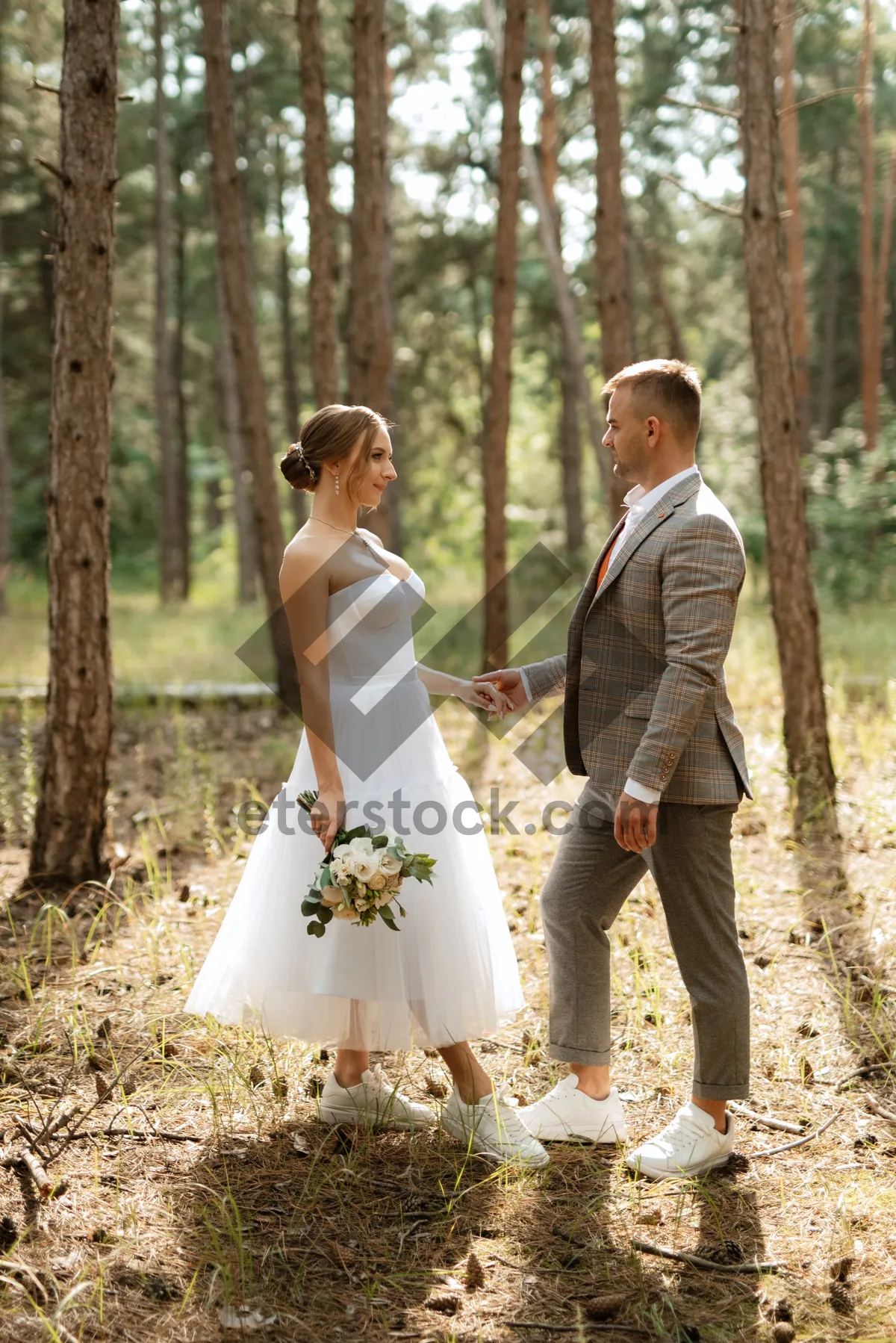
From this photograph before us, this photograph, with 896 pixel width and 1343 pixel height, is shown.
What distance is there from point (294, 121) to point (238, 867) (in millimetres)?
17340

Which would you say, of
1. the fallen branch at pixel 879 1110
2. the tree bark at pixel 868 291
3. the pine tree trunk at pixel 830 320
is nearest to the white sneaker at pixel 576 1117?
the fallen branch at pixel 879 1110

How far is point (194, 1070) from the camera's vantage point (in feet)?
13.1

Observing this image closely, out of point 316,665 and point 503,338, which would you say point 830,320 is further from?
point 316,665

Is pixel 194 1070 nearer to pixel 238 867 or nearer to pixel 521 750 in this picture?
pixel 238 867

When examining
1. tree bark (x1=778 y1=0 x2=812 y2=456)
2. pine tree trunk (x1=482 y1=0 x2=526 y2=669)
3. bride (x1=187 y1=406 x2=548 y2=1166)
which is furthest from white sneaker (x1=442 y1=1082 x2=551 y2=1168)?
tree bark (x1=778 y1=0 x2=812 y2=456)

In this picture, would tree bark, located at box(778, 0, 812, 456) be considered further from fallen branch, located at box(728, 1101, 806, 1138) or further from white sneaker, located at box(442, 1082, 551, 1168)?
white sneaker, located at box(442, 1082, 551, 1168)

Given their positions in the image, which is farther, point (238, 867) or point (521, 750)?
point (521, 750)

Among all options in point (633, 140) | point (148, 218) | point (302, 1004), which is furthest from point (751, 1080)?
point (148, 218)

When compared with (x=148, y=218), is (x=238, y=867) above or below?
below

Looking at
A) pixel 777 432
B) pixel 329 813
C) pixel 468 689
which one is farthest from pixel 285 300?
pixel 329 813

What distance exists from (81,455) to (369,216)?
203 inches

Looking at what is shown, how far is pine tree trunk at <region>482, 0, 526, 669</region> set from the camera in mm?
10438

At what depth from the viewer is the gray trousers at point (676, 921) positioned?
3342 millimetres

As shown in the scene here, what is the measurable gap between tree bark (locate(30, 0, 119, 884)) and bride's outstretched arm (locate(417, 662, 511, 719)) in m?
2.29
